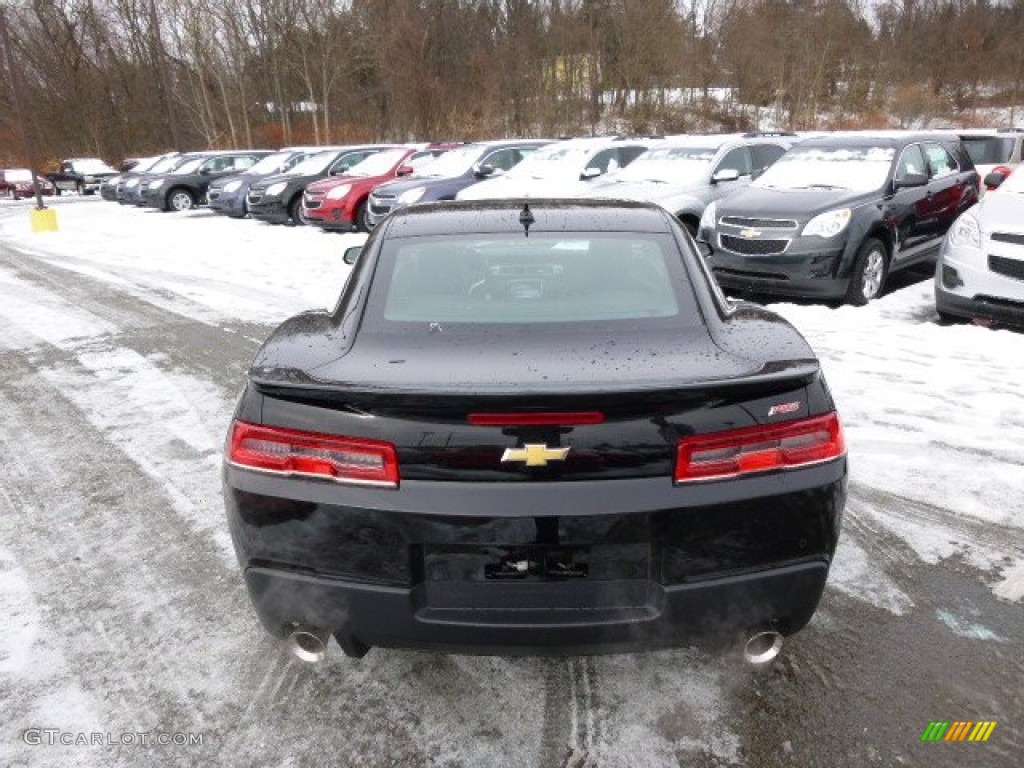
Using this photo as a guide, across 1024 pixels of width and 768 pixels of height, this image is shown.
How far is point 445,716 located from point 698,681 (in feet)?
2.73

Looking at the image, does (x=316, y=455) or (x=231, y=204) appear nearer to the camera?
(x=316, y=455)

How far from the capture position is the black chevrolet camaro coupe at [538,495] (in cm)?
195

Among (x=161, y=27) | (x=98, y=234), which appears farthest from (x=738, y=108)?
(x=98, y=234)

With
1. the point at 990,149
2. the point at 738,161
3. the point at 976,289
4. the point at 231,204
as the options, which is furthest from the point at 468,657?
the point at 231,204

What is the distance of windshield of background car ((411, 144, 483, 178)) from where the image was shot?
1435 cm

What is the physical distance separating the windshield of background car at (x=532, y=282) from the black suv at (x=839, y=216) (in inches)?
205

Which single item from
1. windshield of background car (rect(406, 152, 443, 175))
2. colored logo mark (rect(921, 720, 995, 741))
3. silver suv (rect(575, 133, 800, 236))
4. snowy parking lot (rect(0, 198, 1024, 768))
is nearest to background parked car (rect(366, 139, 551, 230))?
windshield of background car (rect(406, 152, 443, 175))

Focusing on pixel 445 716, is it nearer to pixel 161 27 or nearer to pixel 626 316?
pixel 626 316

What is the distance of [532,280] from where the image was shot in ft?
9.41

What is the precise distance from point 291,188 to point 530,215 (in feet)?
48.6

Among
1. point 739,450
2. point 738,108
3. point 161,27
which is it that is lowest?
point 739,450

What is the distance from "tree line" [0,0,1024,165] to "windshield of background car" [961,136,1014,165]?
29.9 m

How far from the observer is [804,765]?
2.18 meters

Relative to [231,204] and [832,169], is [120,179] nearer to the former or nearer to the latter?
[231,204]
